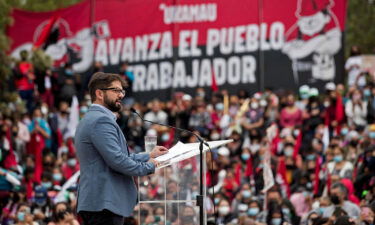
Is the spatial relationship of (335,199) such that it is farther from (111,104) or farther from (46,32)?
(46,32)

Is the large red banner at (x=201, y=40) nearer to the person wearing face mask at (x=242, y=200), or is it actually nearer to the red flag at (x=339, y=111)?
the red flag at (x=339, y=111)

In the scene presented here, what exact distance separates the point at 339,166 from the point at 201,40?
Result: 25.2 feet

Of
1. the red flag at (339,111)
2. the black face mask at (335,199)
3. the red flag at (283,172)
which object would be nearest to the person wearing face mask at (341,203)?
the black face mask at (335,199)

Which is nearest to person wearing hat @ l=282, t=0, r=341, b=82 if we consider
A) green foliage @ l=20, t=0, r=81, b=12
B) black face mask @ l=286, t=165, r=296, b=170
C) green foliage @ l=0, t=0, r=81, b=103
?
black face mask @ l=286, t=165, r=296, b=170

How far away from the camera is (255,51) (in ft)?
78.2

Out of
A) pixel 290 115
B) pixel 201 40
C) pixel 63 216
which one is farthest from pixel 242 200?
pixel 201 40

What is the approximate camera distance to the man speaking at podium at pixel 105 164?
7.76 m

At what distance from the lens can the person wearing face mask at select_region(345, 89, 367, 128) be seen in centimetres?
2045

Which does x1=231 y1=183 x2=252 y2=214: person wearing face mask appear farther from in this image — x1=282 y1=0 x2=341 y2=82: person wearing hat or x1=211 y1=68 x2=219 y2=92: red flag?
x1=211 y1=68 x2=219 y2=92: red flag

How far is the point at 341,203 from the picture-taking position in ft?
49.5

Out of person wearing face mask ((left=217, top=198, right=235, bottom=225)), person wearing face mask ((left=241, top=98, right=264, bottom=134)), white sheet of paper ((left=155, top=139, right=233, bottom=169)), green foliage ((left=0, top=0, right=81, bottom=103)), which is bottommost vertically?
person wearing face mask ((left=217, top=198, right=235, bottom=225))

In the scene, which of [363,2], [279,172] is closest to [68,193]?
[279,172]

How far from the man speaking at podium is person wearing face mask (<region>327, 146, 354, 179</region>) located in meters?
9.90

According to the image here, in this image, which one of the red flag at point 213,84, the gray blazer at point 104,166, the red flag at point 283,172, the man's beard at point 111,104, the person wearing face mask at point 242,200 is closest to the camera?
Result: the gray blazer at point 104,166
